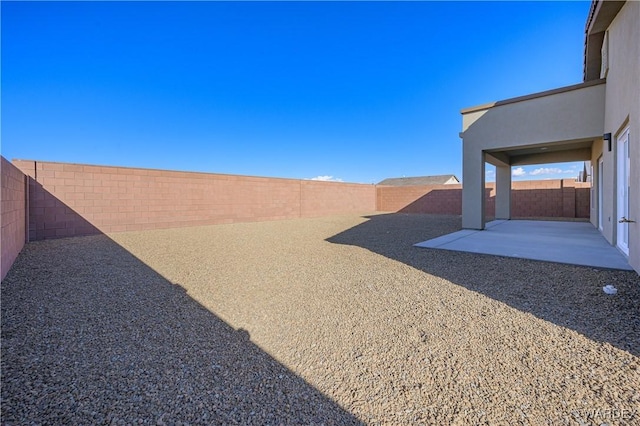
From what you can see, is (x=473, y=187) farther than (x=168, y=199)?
No

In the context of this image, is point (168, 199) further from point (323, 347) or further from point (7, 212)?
point (323, 347)

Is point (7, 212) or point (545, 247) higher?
point (7, 212)

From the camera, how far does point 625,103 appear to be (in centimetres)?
470

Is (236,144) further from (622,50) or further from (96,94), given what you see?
(622,50)

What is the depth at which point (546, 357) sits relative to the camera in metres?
2.12

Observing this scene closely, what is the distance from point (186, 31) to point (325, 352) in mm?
12480

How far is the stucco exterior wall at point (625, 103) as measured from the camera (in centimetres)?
398

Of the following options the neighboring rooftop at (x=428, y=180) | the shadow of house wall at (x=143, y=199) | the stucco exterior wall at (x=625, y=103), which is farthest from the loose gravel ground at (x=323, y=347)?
the neighboring rooftop at (x=428, y=180)

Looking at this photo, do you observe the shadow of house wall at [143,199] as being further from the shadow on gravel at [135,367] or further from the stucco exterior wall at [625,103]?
the stucco exterior wall at [625,103]

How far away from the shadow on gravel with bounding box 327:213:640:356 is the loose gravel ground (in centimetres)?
3

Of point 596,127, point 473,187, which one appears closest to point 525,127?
point 596,127

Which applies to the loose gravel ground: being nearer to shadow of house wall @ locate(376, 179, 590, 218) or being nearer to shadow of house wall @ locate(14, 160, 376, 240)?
shadow of house wall @ locate(14, 160, 376, 240)

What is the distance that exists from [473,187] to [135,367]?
33.3 feet

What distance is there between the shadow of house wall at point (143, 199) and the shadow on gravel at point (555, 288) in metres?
9.03
